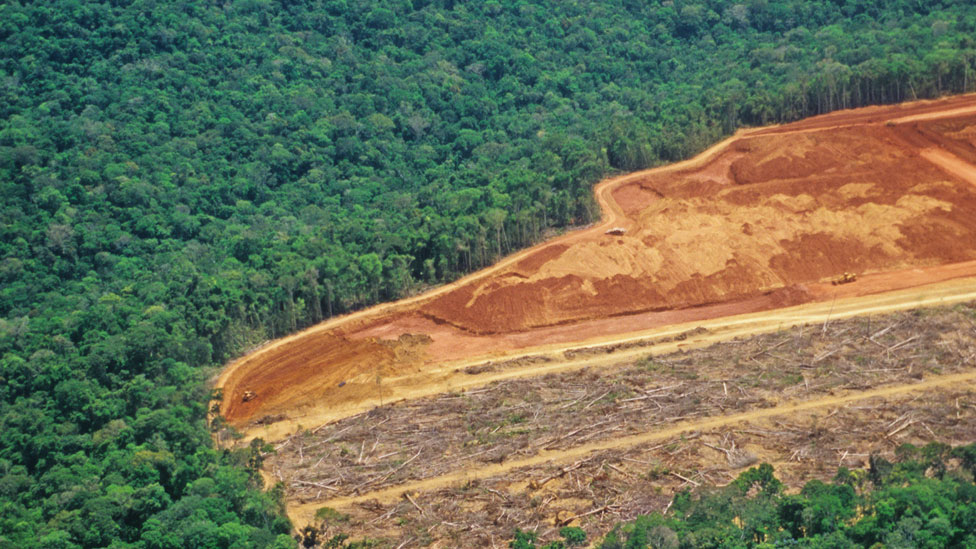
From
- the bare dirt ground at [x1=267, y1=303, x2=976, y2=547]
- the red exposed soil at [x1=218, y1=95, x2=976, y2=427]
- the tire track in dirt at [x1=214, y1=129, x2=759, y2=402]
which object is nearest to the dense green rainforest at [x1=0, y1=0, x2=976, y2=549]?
the tire track in dirt at [x1=214, y1=129, x2=759, y2=402]

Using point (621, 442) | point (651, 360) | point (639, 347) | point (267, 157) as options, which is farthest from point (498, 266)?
point (267, 157)

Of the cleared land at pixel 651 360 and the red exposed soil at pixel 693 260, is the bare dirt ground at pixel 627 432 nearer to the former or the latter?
the cleared land at pixel 651 360

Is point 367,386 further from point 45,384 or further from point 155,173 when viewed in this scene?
point 155,173

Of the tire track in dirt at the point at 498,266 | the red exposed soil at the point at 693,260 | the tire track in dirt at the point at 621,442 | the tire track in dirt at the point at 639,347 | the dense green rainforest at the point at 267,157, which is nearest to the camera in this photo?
the tire track in dirt at the point at 621,442

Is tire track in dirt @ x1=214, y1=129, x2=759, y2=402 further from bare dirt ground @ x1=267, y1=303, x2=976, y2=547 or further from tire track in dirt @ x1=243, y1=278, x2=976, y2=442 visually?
bare dirt ground @ x1=267, y1=303, x2=976, y2=547

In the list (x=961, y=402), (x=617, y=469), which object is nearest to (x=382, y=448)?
(x=617, y=469)

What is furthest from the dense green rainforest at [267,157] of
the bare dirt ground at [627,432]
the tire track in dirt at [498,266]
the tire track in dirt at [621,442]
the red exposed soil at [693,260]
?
the bare dirt ground at [627,432]
